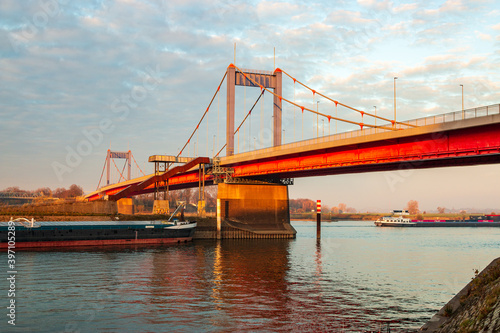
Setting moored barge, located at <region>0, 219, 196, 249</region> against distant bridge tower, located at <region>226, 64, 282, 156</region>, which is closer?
moored barge, located at <region>0, 219, 196, 249</region>

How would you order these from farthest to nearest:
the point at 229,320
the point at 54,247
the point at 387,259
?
the point at 54,247 → the point at 387,259 → the point at 229,320

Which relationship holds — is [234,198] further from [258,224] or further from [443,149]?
[443,149]

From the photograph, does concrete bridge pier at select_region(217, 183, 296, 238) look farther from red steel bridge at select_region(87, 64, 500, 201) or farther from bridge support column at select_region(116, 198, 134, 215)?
bridge support column at select_region(116, 198, 134, 215)

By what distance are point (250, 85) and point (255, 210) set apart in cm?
2461

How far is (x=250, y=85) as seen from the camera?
82.1 metres

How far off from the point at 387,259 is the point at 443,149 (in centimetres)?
1492

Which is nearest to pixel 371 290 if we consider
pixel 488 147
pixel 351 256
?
pixel 488 147

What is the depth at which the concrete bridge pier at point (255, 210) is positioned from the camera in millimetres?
70312

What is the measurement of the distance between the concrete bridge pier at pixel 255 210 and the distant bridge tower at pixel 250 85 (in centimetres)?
771

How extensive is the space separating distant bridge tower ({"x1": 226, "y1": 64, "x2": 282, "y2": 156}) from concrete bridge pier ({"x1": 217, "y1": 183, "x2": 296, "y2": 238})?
771 centimetres

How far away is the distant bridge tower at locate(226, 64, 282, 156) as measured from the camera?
251 feet

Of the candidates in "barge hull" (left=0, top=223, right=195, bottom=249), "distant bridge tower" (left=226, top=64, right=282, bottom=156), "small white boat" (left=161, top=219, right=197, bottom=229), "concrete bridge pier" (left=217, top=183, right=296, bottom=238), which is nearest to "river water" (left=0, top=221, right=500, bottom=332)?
"barge hull" (left=0, top=223, right=195, bottom=249)

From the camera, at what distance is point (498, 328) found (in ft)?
36.5

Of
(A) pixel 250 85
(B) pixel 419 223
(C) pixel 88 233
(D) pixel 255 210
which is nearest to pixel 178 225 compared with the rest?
(C) pixel 88 233
